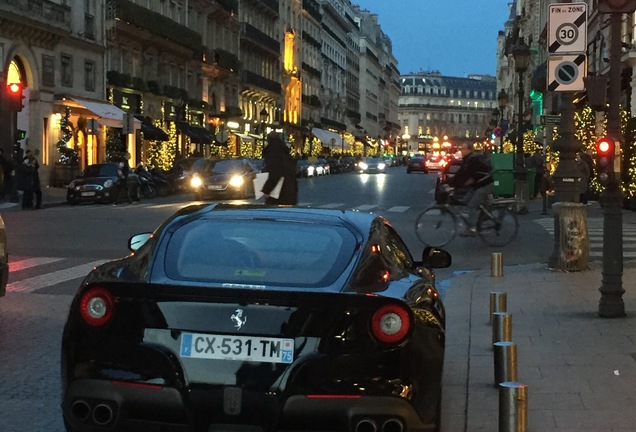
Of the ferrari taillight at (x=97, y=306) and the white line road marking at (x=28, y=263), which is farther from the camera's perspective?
the white line road marking at (x=28, y=263)

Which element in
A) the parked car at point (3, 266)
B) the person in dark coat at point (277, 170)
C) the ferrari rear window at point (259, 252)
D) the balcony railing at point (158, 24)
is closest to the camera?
the ferrari rear window at point (259, 252)

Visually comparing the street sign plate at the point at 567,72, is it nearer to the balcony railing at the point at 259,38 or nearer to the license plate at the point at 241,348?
the license plate at the point at 241,348

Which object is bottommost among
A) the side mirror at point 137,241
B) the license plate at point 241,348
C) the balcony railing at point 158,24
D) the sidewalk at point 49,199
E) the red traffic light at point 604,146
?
the sidewalk at point 49,199

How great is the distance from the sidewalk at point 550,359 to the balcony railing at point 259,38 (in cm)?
7491

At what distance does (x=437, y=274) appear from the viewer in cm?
1559

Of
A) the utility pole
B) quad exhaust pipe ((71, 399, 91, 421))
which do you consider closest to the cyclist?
the utility pole

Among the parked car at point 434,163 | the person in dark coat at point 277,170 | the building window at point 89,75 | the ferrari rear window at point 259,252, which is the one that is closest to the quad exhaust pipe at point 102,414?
the ferrari rear window at point 259,252

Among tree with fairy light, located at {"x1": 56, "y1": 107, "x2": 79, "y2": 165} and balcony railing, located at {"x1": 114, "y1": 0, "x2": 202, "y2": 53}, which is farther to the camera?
balcony railing, located at {"x1": 114, "y1": 0, "x2": 202, "y2": 53}

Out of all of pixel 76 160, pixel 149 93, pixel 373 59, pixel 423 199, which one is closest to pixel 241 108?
pixel 149 93

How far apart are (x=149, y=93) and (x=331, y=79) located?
8405 cm

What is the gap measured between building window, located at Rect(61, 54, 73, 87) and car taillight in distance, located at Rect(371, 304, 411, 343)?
44051 mm

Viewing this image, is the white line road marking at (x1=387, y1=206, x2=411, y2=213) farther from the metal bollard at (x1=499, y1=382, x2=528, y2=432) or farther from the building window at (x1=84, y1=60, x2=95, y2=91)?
the metal bollard at (x1=499, y1=382, x2=528, y2=432)

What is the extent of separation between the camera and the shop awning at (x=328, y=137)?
123 metres

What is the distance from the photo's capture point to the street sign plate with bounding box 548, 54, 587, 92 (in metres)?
12.2
